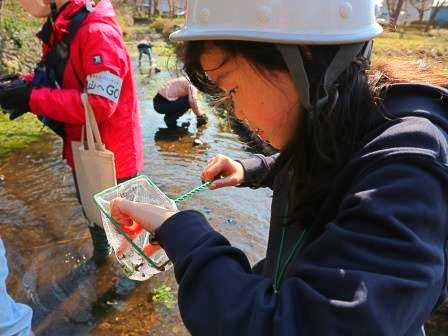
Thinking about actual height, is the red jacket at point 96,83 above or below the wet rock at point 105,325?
above

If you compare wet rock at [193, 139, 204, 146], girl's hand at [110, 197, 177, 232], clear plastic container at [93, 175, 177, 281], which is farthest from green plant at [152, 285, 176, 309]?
wet rock at [193, 139, 204, 146]

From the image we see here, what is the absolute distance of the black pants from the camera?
8906 millimetres

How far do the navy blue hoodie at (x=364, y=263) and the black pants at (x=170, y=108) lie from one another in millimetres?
7995

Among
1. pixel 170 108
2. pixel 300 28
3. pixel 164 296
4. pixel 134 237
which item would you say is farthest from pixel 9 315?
pixel 170 108

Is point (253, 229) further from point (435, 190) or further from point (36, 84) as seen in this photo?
point (435, 190)

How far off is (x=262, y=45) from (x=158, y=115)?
879cm

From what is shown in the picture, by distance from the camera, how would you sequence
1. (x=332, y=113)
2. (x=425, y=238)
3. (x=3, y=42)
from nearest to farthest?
(x=425, y=238)
(x=332, y=113)
(x=3, y=42)

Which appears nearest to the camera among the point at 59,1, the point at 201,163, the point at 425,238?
the point at 425,238

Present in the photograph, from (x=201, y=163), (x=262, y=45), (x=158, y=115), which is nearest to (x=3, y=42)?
(x=158, y=115)

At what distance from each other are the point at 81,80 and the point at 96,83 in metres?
0.23

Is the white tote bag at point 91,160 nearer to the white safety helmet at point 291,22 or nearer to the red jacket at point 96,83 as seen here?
the red jacket at point 96,83

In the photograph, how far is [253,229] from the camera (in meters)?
5.13

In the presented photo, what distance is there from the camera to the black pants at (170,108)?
8.91 meters

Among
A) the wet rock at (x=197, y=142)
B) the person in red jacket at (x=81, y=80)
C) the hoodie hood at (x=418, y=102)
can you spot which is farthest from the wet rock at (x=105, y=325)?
the wet rock at (x=197, y=142)
